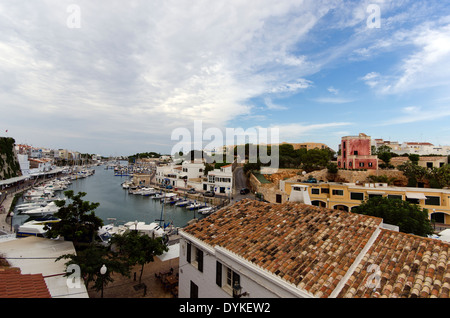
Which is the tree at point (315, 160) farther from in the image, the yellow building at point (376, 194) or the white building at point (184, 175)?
the white building at point (184, 175)

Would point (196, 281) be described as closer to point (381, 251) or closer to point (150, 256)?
point (150, 256)

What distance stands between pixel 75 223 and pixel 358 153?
3999 centimetres

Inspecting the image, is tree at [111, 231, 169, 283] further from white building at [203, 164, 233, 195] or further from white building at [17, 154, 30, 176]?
white building at [17, 154, 30, 176]

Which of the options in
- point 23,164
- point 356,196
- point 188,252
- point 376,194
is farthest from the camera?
point 23,164

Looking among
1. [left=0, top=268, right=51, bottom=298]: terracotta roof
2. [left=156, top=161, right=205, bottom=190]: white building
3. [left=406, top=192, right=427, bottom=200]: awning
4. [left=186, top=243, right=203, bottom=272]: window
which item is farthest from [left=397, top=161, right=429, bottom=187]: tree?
[left=0, top=268, right=51, bottom=298]: terracotta roof

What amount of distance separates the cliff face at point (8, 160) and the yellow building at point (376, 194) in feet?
196

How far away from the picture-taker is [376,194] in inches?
974

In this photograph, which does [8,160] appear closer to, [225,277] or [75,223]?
[75,223]

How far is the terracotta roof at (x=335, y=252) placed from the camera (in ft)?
15.1

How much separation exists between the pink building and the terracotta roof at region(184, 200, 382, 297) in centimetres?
3353

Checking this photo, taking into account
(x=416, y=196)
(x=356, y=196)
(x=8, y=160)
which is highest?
(x=8, y=160)

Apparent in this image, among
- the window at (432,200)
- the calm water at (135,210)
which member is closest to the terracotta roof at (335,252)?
the calm water at (135,210)

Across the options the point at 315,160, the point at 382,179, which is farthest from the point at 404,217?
the point at 315,160
